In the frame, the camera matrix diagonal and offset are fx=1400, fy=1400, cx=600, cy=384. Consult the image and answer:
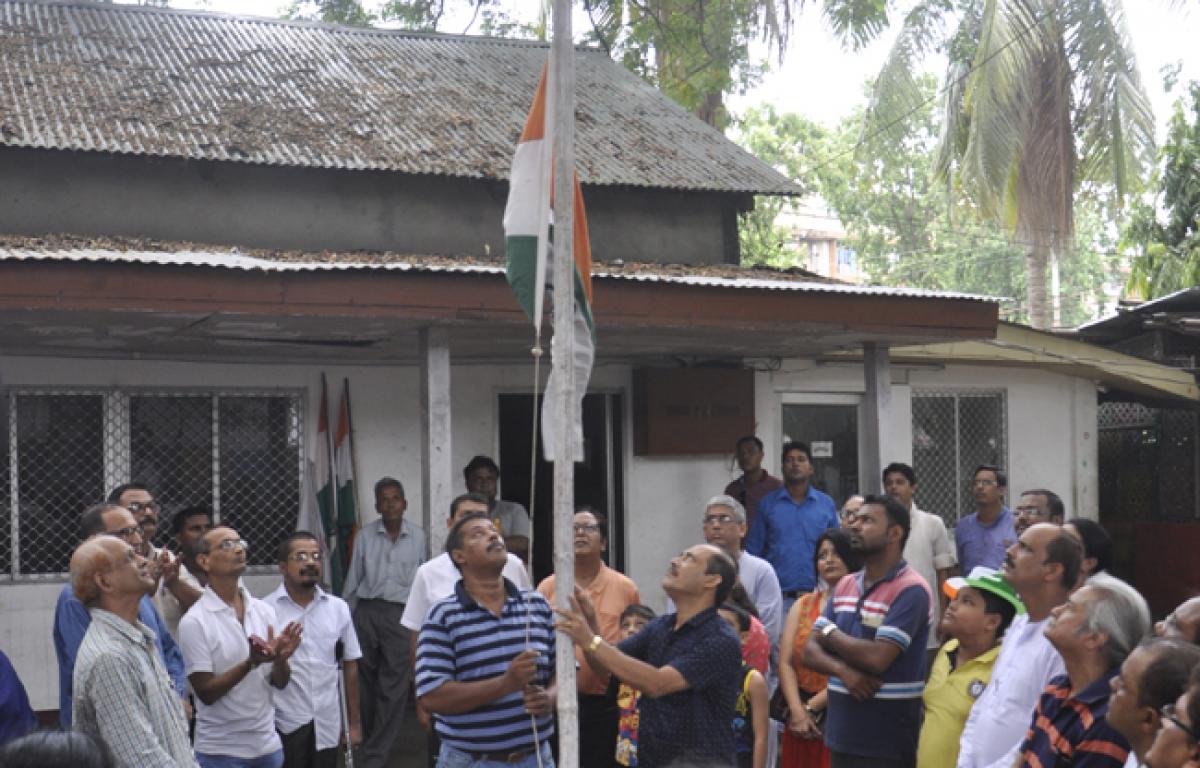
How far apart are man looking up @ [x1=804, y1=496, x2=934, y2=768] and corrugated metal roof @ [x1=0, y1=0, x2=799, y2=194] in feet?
20.9

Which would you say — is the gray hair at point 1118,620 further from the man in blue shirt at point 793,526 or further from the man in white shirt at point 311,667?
the man in blue shirt at point 793,526

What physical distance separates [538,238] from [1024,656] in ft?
7.29

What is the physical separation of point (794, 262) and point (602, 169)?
22.9m

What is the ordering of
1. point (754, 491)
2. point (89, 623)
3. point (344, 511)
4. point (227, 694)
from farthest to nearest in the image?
point (754, 491)
point (344, 511)
point (227, 694)
point (89, 623)

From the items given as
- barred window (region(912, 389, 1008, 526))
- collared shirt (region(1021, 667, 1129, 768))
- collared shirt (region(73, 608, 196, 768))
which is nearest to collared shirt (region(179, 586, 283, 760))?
collared shirt (region(73, 608, 196, 768))

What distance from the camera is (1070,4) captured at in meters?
19.9

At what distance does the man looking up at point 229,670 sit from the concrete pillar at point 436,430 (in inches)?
87.2

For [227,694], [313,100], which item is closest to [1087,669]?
[227,694]

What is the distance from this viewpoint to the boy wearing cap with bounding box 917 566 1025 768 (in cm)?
527

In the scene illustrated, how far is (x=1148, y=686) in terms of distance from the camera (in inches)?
145

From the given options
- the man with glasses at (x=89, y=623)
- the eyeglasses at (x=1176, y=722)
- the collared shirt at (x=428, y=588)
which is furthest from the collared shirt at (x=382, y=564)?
the eyeglasses at (x=1176, y=722)

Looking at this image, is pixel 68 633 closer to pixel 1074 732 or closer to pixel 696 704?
pixel 696 704

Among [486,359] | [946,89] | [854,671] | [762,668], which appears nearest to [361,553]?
[486,359]

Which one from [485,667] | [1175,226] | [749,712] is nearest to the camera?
[485,667]
